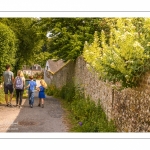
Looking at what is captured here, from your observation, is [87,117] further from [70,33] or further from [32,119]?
[70,33]

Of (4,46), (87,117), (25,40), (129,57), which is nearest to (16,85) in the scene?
(4,46)

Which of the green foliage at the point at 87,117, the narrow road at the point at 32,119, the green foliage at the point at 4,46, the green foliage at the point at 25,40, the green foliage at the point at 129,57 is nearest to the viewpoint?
the green foliage at the point at 129,57

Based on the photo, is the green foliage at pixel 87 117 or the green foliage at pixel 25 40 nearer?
the green foliage at pixel 87 117

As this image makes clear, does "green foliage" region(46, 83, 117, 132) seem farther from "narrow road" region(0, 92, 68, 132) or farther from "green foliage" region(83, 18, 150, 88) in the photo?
"green foliage" region(83, 18, 150, 88)

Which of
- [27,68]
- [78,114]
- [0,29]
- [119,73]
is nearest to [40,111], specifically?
[78,114]

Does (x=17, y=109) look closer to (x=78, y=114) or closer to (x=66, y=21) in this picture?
(x=78, y=114)

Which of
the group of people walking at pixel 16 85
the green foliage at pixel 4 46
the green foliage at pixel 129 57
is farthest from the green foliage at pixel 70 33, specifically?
the green foliage at pixel 129 57

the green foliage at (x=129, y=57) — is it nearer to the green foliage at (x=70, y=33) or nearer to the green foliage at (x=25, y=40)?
the green foliage at (x=70, y=33)

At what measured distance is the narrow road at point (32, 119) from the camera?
9.59 meters

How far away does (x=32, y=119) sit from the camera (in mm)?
10688
